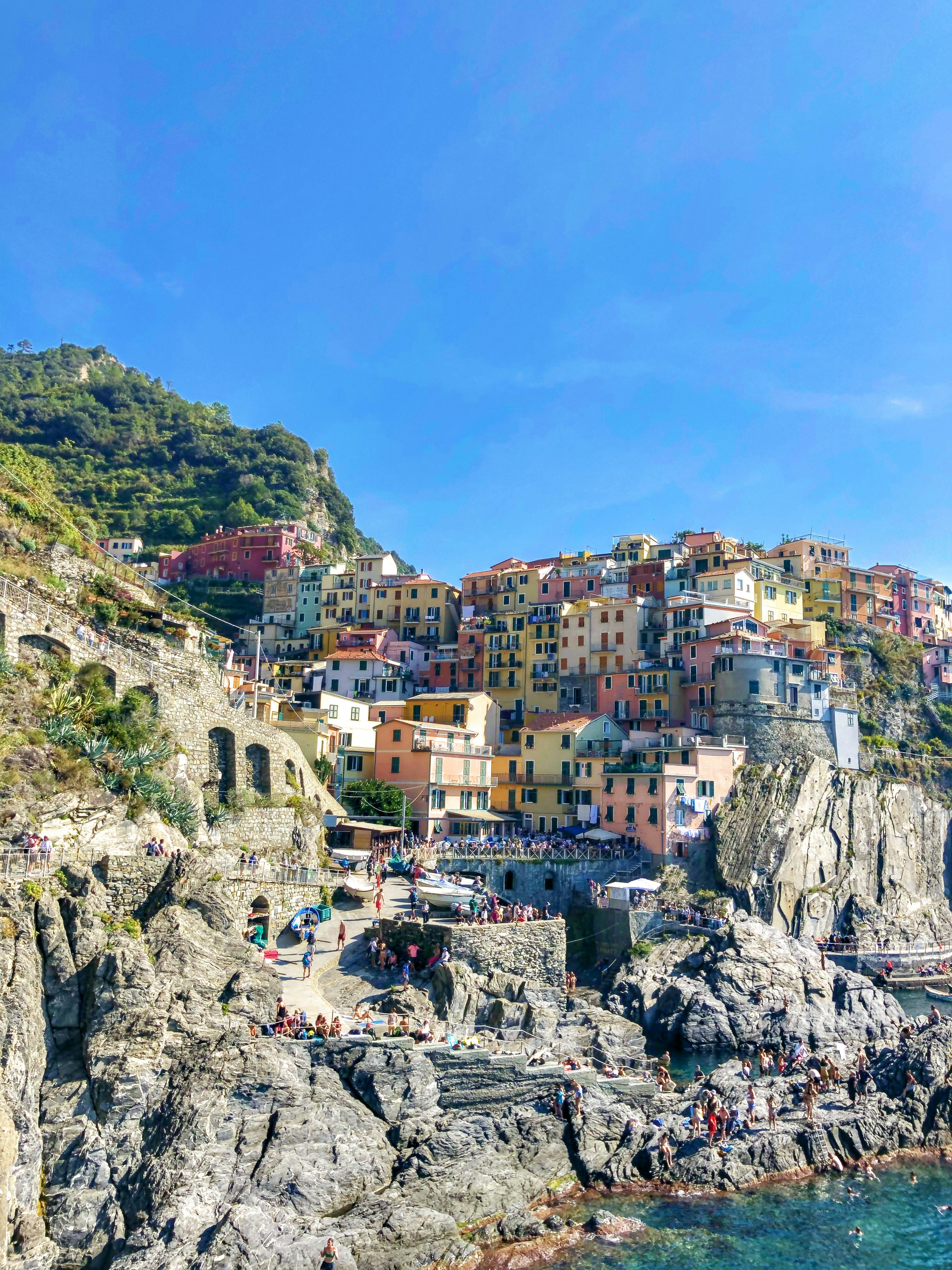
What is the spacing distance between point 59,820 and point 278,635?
5402cm

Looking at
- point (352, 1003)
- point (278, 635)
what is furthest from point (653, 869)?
point (278, 635)

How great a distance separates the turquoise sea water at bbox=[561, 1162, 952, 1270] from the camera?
20.8 m

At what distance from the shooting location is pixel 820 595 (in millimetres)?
68500

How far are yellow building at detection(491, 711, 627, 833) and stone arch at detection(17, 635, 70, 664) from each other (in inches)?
1021

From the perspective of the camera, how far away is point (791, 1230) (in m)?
22.2

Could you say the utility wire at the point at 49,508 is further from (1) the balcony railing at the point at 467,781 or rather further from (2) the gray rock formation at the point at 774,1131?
(2) the gray rock formation at the point at 774,1131

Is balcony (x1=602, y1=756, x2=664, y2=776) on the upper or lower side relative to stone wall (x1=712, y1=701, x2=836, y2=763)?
lower

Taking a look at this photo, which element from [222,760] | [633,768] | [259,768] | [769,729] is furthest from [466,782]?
[769,729]

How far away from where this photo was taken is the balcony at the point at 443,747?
47312 mm

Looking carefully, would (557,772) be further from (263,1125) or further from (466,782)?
(263,1125)

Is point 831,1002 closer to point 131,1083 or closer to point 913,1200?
point 913,1200

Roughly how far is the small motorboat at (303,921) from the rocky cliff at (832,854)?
22.6 metres

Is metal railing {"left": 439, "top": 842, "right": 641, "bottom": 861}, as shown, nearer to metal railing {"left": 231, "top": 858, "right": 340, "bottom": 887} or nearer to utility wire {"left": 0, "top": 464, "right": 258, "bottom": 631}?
metal railing {"left": 231, "top": 858, "right": 340, "bottom": 887}

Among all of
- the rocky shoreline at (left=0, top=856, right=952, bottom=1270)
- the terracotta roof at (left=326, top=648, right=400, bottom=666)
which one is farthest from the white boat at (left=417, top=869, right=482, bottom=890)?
the terracotta roof at (left=326, top=648, right=400, bottom=666)
